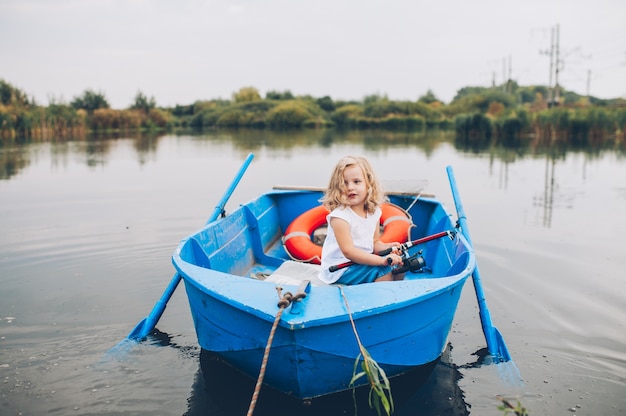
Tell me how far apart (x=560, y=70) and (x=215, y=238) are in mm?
41313

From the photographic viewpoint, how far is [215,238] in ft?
14.1

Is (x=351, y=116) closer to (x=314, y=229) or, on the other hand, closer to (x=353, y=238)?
(x=314, y=229)

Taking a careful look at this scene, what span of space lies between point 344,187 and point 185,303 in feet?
6.79

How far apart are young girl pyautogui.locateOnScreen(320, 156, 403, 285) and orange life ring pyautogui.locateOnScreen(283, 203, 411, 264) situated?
1375 millimetres

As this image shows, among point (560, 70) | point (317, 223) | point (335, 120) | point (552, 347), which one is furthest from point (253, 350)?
point (335, 120)

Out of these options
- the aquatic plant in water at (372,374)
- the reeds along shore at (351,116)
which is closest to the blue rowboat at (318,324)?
the aquatic plant in water at (372,374)

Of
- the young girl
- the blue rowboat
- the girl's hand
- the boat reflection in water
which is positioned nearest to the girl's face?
the young girl

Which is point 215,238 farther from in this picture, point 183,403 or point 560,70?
point 560,70

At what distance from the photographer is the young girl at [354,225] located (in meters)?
3.43

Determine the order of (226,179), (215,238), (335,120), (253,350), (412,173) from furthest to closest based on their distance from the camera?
(335,120)
(412,173)
(226,179)
(215,238)
(253,350)

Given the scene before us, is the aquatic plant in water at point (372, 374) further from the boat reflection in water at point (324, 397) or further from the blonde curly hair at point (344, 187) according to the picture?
the blonde curly hair at point (344, 187)

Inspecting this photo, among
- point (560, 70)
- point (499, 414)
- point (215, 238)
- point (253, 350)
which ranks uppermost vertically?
point (560, 70)

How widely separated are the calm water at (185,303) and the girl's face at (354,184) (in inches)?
48.8

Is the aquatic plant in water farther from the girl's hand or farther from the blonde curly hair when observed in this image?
the blonde curly hair
